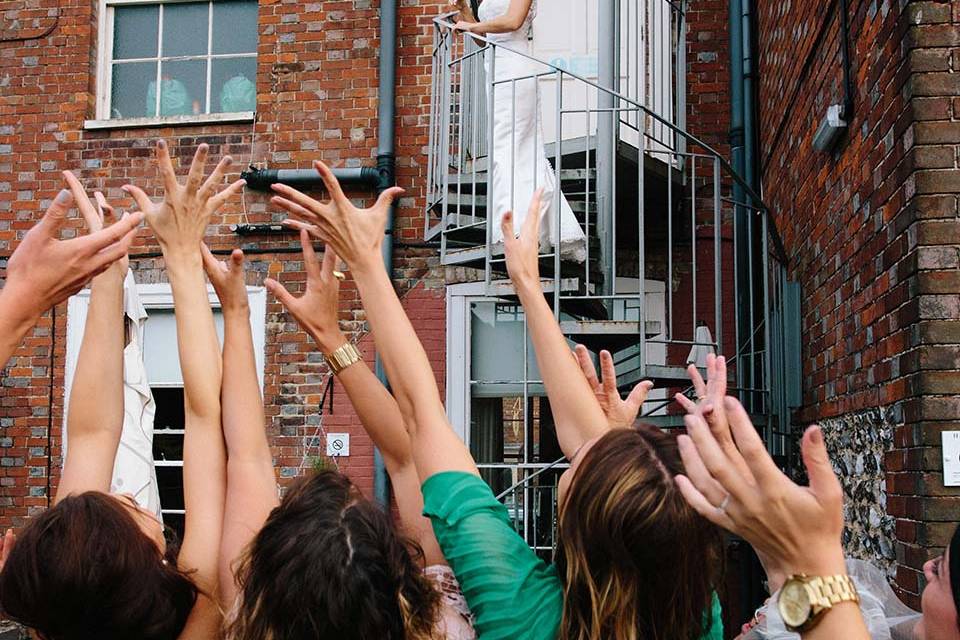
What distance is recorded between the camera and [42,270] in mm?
1527

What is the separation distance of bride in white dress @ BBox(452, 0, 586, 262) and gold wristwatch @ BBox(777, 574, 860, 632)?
393 centimetres

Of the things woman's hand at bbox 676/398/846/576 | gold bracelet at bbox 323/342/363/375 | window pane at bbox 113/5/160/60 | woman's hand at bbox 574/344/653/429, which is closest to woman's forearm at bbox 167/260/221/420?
gold bracelet at bbox 323/342/363/375

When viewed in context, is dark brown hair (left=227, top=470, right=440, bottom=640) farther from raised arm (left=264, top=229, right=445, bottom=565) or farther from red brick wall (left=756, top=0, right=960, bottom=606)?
red brick wall (left=756, top=0, right=960, bottom=606)

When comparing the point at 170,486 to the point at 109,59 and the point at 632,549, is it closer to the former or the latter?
the point at 109,59

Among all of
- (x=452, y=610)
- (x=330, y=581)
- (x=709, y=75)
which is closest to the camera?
(x=330, y=581)

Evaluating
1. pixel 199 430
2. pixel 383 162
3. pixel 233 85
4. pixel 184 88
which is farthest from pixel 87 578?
pixel 184 88

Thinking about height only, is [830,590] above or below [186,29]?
below

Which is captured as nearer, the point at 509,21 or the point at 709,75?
the point at 509,21

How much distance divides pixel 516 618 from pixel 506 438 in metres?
5.37

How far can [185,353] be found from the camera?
1.88 metres

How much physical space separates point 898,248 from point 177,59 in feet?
18.4

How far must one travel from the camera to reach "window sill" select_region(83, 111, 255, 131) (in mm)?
6824

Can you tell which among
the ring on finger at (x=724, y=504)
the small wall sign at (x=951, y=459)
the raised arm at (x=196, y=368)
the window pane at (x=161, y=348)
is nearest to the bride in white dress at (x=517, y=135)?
the small wall sign at (x=951, y=459)

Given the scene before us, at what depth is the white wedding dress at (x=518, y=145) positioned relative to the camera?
502 cm
